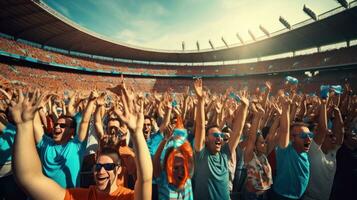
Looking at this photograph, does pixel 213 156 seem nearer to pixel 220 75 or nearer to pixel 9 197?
pixel 9 197

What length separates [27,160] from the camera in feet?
4.51

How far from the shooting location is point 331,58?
93.7 feet

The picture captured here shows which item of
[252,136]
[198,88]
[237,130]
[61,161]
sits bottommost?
[61,161]

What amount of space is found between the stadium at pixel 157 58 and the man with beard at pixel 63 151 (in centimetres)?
1535

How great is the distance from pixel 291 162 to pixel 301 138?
441 millimetres

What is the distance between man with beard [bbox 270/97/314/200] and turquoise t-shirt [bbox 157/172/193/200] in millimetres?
1797

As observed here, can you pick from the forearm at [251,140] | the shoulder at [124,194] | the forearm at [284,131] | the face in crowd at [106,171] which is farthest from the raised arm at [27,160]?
the forearm at [284,131]

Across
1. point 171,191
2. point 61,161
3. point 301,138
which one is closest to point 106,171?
point 171,191

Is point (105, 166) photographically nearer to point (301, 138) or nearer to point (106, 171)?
point (106, 171)

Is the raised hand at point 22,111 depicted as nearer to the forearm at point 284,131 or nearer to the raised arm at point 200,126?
the raised arm at point 200,126

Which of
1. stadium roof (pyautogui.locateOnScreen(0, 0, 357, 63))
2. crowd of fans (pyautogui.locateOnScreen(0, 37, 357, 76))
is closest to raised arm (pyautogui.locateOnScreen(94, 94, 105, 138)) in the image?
stadium roof (pyautogui.locateOnScreen(0, 0, 357, 63))

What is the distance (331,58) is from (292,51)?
21.6ft

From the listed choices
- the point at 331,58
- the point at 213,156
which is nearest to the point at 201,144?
the point at 213,156

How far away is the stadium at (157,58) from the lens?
77.5 ft
